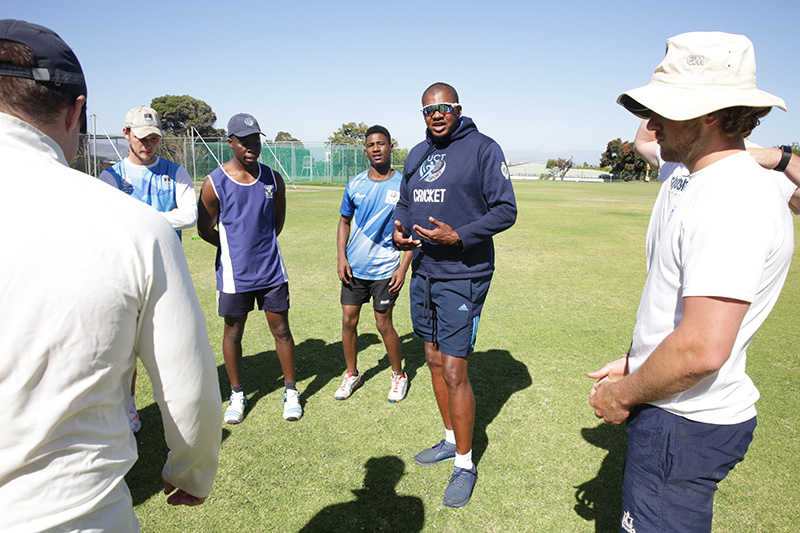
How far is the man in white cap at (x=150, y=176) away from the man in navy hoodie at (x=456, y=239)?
2.02 meters

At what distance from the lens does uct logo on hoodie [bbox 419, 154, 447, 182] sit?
3.28m

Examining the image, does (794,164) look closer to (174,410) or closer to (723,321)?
(723,321)

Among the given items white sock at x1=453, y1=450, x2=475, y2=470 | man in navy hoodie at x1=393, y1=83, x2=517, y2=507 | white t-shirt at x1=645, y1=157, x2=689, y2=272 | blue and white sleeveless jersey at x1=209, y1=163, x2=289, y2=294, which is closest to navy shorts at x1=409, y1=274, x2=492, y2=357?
man in navy hoodie at x1=393, y1=83, x2=517, y2=507

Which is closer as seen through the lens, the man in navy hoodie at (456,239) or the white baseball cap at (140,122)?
the man in navy hoodie at (456,239)

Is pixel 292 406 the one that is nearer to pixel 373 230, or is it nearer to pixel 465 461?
pixel 465 461

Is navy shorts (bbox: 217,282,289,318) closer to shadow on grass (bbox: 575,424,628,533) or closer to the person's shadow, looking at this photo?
the person's shadow

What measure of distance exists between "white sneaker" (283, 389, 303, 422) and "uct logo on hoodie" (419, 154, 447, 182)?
2172mm

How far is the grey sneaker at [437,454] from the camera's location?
3.49m

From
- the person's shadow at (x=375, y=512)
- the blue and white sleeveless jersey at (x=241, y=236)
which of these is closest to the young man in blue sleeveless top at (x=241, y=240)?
the blue and white sleeveless jersey at (x=241, y=236)

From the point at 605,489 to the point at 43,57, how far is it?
3.64 metres

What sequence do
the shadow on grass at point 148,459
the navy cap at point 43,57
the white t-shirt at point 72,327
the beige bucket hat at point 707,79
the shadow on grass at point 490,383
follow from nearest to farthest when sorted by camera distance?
the white t-shirt at point 72,327
the navy cap at point 43,57
the beige bucket hat at point 707,79
the shadow on grass at point 148,459
the shadow on grass at point 490,383

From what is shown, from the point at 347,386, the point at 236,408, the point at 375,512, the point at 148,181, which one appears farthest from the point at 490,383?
the point at 148,181

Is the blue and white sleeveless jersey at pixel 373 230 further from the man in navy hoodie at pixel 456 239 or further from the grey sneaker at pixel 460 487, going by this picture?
the grey sneaker at pixel 460 487

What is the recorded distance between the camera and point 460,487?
3152 millimetres
